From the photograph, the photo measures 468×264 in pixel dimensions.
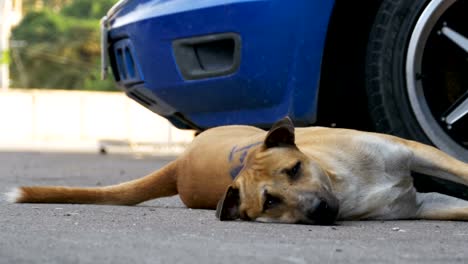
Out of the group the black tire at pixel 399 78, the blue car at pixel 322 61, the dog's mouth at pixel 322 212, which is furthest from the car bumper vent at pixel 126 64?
the dog's mouth at pixel 322 212

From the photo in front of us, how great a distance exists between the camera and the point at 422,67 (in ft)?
18.2

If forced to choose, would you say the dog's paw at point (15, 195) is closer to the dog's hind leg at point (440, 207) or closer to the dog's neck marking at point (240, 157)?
the dog's neck marking at point (240, 157)

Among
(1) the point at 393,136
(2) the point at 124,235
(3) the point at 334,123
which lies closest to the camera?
(2) the point at 124,235

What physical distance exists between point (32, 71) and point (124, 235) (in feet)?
155

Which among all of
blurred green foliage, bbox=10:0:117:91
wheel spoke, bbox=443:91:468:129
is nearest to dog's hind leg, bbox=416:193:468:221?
wheel spoke, bbox=443:91:468:129

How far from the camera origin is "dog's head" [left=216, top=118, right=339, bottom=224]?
15.4 feet

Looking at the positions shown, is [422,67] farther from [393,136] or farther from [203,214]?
[203,214]

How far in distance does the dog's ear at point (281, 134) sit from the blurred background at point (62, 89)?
12.2 metres

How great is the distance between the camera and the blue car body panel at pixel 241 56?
18.2 ft

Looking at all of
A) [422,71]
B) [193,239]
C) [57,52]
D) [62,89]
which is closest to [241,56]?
[422,71]

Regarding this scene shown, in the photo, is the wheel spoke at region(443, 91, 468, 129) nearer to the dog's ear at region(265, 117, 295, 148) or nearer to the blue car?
the blue car

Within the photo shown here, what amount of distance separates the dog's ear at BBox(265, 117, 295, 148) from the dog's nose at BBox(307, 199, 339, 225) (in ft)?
1.24

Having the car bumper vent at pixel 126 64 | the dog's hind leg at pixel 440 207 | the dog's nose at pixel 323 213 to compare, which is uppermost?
the car bumper vent at pixel 126 64

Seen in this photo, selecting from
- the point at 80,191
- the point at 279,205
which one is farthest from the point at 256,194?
the point at 80,191
